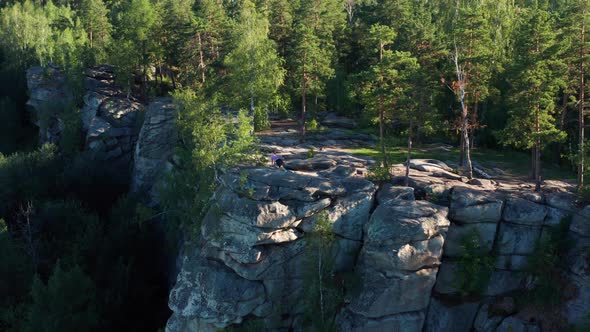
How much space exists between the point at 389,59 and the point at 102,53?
40231 mm

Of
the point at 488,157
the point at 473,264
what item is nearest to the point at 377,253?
the point at 473,264

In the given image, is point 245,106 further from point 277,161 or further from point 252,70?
point 277,161

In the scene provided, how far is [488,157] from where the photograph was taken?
108ft

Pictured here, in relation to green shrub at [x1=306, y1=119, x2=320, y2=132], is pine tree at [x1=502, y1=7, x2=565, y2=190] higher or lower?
higher

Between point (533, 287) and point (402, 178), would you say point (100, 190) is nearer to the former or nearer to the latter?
point (402, 178)

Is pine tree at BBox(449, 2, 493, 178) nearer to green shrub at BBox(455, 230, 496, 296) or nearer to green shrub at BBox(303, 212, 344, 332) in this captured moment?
green shrub at BBox(455, 230, 496, 296)

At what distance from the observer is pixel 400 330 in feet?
73.0

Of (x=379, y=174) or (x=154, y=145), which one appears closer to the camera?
(x=379, y=174)

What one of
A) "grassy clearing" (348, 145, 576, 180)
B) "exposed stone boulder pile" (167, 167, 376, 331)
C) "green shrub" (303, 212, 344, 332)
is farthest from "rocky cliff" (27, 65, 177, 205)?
"green shrub" (303, 212, 344, 332)

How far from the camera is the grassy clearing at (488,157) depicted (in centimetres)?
3001

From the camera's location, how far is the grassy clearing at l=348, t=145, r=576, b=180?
30.0 m

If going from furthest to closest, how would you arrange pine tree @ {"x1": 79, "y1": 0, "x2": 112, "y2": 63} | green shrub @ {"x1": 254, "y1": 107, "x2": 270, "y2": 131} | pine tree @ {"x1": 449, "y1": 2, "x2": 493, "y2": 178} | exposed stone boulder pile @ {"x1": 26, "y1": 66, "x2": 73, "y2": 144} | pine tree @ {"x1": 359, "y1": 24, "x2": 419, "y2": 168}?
1. pine tree @ {"x1": 79, "y1": 0, "x2": 112, "y2": 63}
2. exposed stone boulder pile @ {"x1": 26, "y1": 66, "x2": 73, "y2": 144}
3. green shrub @ {"x1": 254, "y1": 107, "x2": 270, "y2": 131}
4. pine tree @ {"x1": 449, "y1": 2, "x2": 493, "y2": 178}
5. pine tree @ {"x1": 359, "y1": 24, "x2": 419, "y2": 168}

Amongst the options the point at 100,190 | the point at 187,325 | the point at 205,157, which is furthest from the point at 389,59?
the point at 100,190

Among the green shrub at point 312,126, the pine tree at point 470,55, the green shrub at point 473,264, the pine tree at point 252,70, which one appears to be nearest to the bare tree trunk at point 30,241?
the pine tree at point 252,70
